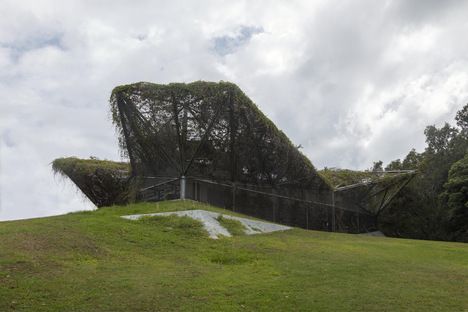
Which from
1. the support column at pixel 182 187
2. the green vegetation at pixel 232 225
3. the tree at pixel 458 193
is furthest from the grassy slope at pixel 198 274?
the tree at pixel 458 193

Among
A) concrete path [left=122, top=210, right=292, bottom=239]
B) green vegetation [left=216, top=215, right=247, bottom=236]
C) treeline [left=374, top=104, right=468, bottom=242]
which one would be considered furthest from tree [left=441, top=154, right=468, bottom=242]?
green vegetation [left=216, top=215, right=247, bottom=236]

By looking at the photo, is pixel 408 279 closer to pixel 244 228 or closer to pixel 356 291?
pixel 356 291

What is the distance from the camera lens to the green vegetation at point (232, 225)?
16.3 metres

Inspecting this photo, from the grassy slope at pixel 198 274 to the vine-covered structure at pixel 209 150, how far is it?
8148mm

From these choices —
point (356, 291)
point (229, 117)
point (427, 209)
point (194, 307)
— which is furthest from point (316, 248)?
point (427, 209)

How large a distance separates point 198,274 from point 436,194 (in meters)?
34.1

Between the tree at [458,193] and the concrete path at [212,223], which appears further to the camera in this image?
the tree at [458,193]

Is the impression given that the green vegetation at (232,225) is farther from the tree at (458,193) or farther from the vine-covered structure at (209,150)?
the tree at (458,193)

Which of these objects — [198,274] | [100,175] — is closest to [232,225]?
[198,274]

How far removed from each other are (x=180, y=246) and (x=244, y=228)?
5.26m

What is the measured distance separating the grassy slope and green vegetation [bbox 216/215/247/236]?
6.51 ft

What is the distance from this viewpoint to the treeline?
29.0m

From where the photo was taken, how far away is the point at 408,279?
9.65m

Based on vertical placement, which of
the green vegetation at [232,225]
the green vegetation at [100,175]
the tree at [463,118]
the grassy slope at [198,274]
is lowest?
the grassy slope at [198,274]
